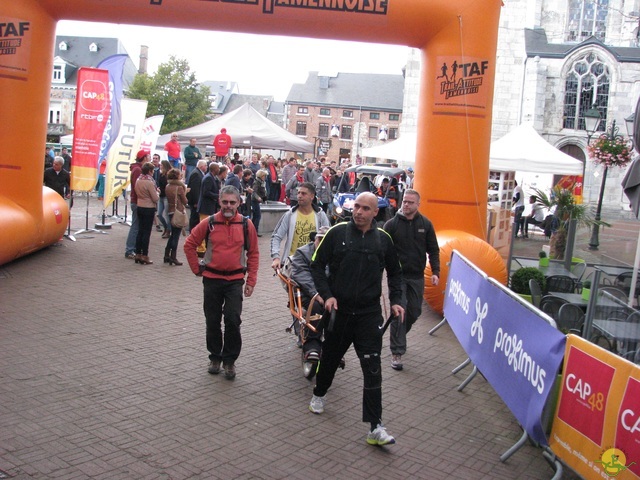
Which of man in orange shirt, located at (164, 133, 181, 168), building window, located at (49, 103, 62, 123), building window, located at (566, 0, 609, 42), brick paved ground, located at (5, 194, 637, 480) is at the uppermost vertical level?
building window, located at (566, 0, 609, 42)

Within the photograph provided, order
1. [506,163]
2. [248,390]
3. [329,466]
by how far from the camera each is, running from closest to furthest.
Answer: [329,466] < [248,390] < [506,163]

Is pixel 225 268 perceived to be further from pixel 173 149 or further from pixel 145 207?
pixel 173 149

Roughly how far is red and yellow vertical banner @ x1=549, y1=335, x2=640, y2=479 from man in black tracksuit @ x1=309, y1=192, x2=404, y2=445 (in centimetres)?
139

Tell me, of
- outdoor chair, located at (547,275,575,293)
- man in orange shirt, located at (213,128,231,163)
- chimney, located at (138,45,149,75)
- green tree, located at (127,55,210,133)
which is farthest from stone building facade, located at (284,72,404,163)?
outdoor chair, located at (547,275,575,293)

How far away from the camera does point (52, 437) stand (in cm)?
494

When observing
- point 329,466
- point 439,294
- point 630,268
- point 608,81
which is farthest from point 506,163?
point 608,81

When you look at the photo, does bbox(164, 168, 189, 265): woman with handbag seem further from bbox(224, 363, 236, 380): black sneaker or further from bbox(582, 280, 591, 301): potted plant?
bbox(582, 280, 591, 301): potted plant

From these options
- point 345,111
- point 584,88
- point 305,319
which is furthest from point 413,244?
point 345,111

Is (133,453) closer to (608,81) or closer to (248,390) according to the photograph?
(248,390)

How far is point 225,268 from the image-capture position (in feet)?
21.1

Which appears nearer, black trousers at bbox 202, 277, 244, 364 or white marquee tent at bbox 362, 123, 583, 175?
black trousers at bbox 202, 277, 244, 364

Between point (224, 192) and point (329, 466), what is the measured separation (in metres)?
2.81

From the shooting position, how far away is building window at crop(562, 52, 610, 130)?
37312 millimetres

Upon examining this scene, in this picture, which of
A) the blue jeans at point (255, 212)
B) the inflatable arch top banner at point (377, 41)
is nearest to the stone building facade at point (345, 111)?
the blue jeans at point (255, 212)
